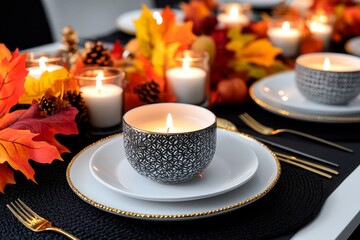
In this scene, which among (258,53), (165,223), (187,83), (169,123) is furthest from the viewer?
(258,53)

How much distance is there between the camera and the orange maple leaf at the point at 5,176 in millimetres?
597

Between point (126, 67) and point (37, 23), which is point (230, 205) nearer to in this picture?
point (126, 67)

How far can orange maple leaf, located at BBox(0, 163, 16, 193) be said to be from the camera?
1.96 ft

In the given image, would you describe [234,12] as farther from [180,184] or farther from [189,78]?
[180,184]

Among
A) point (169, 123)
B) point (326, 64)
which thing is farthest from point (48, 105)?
point (326, 64)

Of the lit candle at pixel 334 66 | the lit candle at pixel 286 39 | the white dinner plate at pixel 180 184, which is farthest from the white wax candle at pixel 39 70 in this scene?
the lit candle at pixel 286 39

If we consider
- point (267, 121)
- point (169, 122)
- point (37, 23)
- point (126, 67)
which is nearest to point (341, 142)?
point (267, 121)

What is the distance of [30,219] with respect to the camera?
21.1 inches

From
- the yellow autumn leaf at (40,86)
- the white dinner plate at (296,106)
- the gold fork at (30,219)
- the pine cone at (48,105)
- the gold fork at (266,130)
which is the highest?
the yellow autumn leaf at (40,86)

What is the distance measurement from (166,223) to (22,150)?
20 cm

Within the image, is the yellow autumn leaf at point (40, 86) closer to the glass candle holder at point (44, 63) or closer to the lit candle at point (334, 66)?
the glass candle holder at point (44, 63)

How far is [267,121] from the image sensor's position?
2.81 feet

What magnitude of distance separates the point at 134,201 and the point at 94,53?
0.41 metres

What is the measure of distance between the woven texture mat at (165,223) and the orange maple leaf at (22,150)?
0.04 metres
